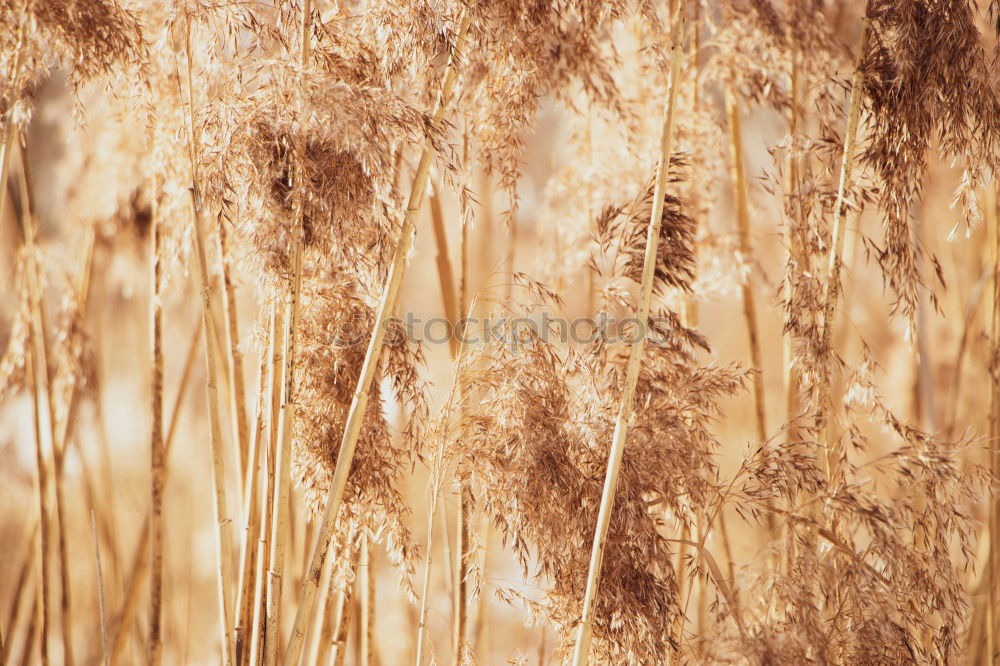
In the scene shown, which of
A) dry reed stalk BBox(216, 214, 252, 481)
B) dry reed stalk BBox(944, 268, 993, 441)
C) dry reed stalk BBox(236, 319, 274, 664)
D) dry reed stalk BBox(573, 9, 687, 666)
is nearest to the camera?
dry reed stalk BBox(573, 9, 687, 666)

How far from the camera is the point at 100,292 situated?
Result: 3.58 metres

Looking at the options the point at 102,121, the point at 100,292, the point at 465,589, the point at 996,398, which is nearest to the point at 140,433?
the point at 100,292

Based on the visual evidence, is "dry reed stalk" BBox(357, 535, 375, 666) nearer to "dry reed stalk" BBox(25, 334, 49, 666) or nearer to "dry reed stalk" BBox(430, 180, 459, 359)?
"dry reed stalk" BBox(430, 180, 459, 359)

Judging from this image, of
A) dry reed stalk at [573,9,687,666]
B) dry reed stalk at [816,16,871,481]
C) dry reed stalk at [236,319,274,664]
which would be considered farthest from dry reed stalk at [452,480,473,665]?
dry reed stalk at [816,16,871,481]

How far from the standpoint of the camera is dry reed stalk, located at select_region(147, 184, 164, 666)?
6.52 ft

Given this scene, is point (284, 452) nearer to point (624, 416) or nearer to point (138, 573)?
point (624, 416)

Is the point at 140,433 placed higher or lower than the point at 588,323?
lower

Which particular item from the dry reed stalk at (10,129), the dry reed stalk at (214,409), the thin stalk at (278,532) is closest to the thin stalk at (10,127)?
the dry reed stalk at (10,129)

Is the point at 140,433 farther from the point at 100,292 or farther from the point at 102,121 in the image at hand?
the point at 102,121

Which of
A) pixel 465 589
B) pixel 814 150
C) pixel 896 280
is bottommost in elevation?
pixel 465 589

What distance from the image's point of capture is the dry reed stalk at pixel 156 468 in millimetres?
1986

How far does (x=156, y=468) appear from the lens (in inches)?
84.0

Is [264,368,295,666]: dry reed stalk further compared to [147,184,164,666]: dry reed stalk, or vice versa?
[147,184,164,666]: dry reed stalk

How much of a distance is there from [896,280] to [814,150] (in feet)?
1.05
